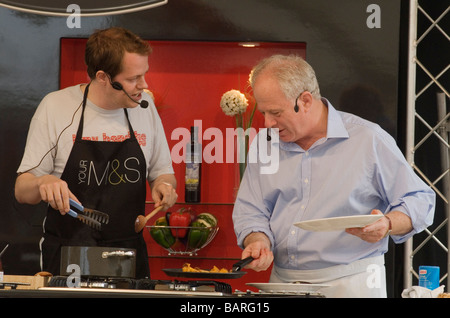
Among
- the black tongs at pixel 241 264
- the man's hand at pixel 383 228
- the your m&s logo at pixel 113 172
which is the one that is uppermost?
the your m&s logo at pixel 113 172

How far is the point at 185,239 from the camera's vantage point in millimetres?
3771

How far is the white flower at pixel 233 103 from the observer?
378 cm

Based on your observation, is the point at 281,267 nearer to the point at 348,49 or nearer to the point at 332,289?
the point at 332,289

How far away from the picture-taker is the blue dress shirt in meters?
2.63

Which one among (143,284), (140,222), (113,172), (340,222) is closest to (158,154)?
(113,172)

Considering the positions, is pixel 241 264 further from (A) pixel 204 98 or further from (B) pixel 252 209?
(A) pixel 204 98

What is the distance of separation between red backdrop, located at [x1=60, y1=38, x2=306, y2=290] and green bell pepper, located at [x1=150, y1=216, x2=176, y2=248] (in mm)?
131

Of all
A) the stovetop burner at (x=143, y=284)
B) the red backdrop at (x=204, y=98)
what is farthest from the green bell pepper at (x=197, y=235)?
the stovetop burner at (x=143, y=284)

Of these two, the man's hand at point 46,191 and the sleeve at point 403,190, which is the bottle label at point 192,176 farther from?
the sleeve at point 403,190

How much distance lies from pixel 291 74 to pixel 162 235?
1.39 metres

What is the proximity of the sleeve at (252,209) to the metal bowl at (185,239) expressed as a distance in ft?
2.93

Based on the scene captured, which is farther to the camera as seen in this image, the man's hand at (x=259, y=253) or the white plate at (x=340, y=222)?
the man's hand at (x=259, y=253)

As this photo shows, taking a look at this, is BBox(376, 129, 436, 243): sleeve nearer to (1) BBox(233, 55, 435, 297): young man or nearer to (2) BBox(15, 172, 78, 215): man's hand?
(1) BBox(233, 55, 435, 297): young man
